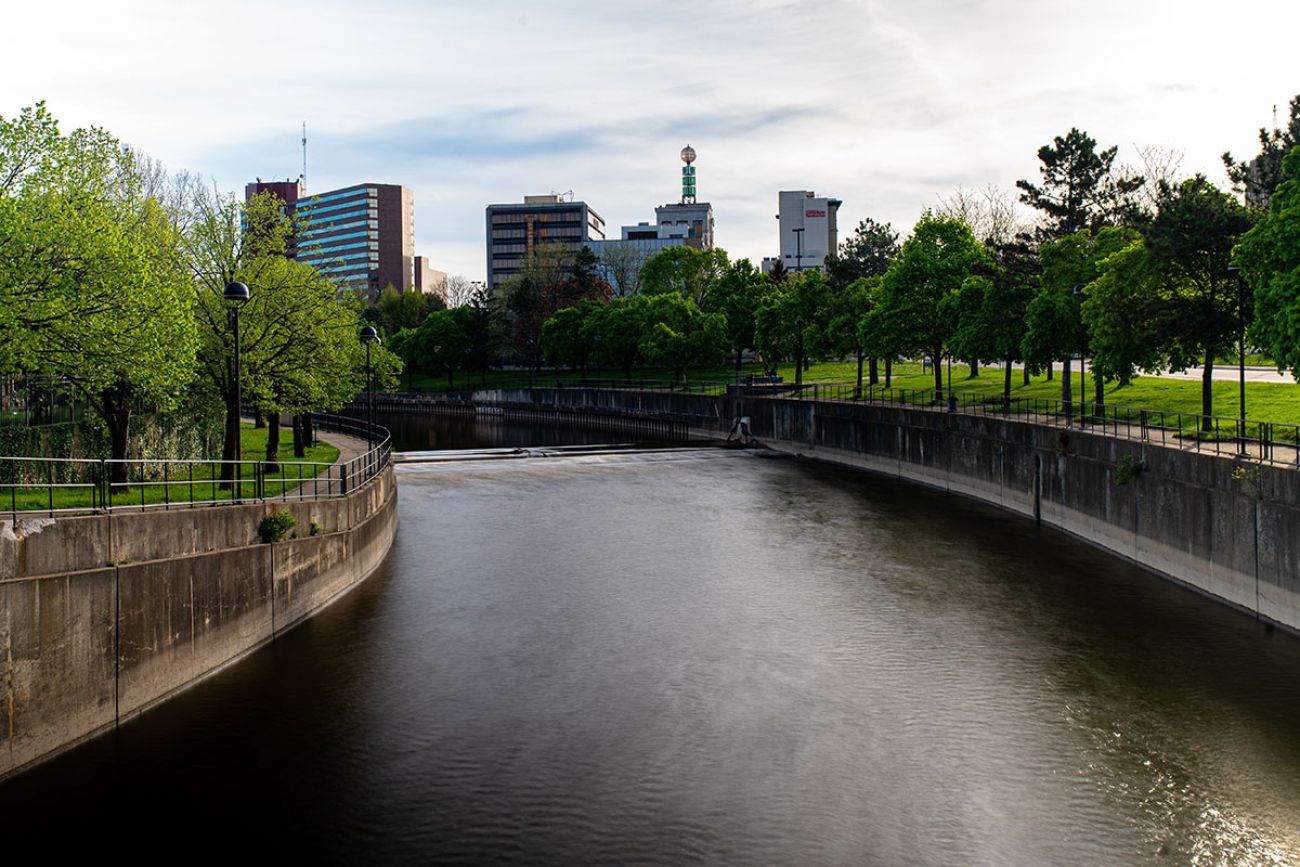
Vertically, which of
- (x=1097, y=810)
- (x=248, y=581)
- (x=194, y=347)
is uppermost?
(x=194, y=347)

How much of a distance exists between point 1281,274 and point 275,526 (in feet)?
84.8

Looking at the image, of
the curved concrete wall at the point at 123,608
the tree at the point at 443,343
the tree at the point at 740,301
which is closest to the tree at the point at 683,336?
the tree at the point at 740,301

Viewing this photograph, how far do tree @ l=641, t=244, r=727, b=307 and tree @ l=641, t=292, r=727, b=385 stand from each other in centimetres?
3210

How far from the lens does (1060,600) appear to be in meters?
30.0

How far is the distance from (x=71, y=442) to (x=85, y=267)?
10.7m

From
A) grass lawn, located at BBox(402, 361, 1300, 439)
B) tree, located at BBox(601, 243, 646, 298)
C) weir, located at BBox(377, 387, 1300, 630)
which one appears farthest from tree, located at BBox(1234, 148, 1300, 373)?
tree, located at BBox(601, 243, 646, 298)

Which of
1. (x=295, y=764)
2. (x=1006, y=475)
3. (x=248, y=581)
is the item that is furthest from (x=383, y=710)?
(x=1006, y=475)

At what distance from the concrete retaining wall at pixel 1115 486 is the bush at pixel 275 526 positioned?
74.0 ft

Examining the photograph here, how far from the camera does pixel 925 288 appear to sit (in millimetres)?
69875

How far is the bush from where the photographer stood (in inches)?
967

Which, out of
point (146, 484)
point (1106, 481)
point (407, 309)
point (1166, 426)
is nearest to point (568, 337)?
point (407, 309)

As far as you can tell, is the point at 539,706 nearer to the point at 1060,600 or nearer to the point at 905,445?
the point at 1060,600

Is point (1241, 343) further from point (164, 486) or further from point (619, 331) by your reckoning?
point (619, 331)

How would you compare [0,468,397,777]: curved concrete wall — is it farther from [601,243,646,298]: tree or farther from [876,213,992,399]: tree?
[601,243,646,298]: tree
